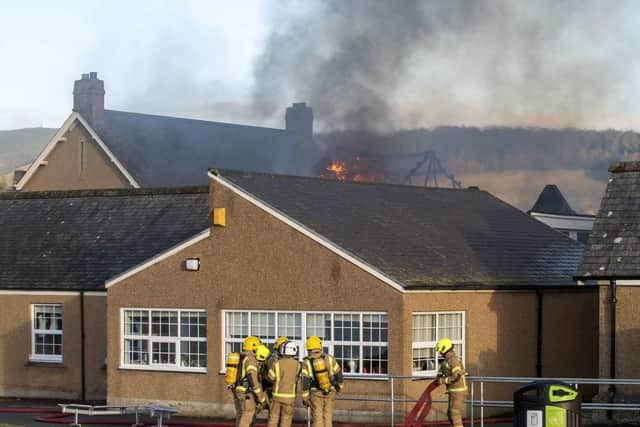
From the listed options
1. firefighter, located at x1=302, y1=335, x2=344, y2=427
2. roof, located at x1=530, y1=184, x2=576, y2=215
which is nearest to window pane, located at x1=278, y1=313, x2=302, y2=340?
firefighter, located at x1=302, y1=335, x2=344, y2=427

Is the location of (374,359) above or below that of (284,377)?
below

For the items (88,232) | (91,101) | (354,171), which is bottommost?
(88,232)

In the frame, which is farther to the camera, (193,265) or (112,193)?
(112,193)

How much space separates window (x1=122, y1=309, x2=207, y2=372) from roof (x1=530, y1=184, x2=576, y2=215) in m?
31.2

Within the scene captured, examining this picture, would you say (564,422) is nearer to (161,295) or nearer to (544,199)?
(161,295)

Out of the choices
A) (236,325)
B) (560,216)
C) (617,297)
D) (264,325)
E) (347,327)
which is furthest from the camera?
(560,216)

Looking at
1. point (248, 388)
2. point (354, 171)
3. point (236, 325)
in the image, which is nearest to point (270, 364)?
point (248, 388)

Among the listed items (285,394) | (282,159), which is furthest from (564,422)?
(282,159)

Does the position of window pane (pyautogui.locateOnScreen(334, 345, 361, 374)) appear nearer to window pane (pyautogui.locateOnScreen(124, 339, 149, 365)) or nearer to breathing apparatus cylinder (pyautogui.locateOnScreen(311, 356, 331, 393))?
window pane (pyautogui.locateOnScreen(124, 339, 149, 365))

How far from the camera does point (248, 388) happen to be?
73.8ft

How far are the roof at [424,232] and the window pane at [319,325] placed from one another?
165 centimetres

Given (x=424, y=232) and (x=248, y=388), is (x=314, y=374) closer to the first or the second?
(x=248, y=388)

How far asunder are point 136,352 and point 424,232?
7433 mm

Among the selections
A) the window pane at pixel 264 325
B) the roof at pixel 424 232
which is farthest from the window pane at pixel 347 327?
the window pane at pixel 264 325
